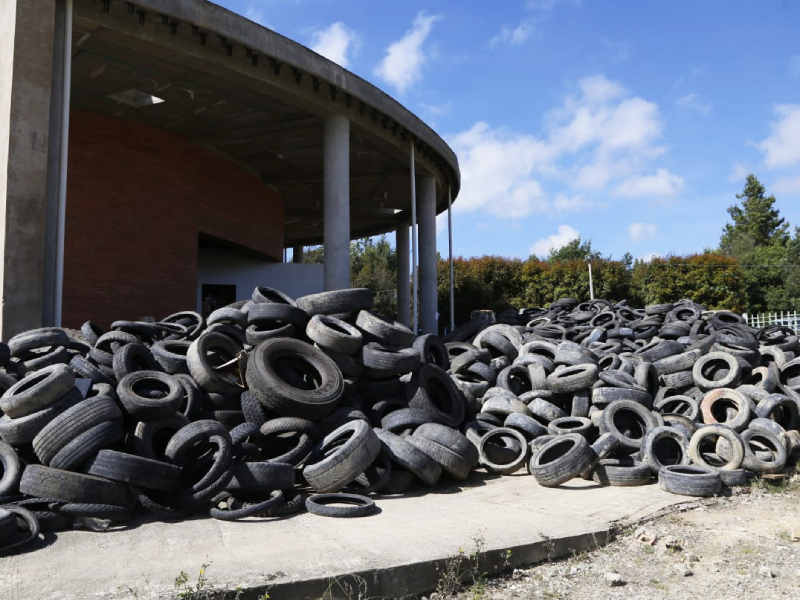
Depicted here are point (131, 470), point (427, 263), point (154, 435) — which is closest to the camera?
point (131, 470)

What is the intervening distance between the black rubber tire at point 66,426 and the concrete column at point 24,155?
202 inches

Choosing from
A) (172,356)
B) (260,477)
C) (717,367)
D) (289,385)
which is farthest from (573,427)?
(172,356)

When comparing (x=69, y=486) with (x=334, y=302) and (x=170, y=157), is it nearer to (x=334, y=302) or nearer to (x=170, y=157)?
(x=334, y=302)

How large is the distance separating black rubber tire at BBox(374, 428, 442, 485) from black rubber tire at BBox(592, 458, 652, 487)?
1.97m

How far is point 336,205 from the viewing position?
52.8 feet

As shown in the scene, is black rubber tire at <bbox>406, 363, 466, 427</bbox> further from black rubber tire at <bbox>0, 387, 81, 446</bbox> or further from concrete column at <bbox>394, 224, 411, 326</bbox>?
concrete column at <bbox>394, 224, 411, 326</bbox>

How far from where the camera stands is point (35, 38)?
33.8ft

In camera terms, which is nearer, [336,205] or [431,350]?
[431,350]

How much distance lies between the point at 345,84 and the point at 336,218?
3419 millimetres

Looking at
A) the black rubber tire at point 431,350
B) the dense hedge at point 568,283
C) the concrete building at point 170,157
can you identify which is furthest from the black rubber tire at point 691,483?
the dense hedge at point 568,283

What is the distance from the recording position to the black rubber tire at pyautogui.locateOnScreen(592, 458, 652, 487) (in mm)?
7082

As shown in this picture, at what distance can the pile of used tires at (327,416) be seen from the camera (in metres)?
5.42

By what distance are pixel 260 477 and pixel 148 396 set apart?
191 centimetres

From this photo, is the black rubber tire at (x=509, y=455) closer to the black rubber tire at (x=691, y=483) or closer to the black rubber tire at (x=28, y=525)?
the black rubber tire at (x=691, y=483)
